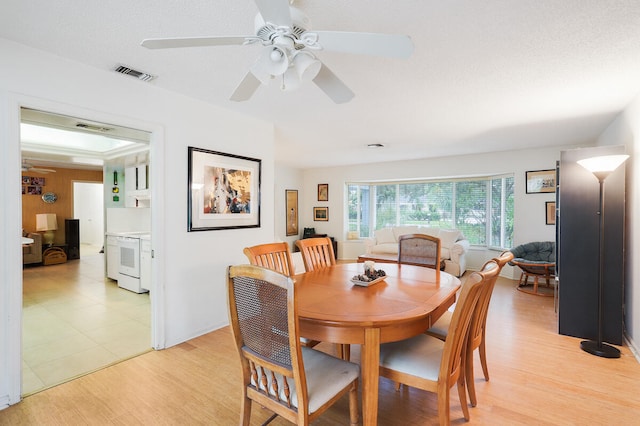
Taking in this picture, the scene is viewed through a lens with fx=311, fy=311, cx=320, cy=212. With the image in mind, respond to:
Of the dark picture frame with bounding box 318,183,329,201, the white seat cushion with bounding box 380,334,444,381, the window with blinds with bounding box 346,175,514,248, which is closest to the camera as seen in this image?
the white seat cushion with bounding box 380,334,444,381

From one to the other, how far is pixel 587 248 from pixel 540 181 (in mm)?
2735

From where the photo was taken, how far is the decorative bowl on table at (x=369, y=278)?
83.4 inches

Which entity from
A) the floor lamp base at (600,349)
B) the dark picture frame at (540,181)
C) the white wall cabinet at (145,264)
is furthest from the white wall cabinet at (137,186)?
the dark picture frame at (540,181)

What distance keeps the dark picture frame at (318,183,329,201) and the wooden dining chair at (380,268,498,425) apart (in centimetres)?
636

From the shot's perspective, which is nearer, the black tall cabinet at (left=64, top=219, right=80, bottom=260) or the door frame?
the door frame

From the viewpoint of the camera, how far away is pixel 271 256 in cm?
248

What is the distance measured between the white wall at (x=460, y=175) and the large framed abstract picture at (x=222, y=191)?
13.8 feet

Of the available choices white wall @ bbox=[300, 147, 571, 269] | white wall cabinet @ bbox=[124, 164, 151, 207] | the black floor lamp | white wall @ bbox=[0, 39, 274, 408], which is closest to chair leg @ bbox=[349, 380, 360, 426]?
white wall @ bbox=[0, 39, 274, 408]

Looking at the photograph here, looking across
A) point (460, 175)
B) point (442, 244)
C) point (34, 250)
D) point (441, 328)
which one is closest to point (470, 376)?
point (441, 328)

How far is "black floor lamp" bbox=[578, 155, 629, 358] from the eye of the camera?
2.68 m

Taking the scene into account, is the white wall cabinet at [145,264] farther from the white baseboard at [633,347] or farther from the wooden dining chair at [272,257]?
the white baseboard at [633,347]

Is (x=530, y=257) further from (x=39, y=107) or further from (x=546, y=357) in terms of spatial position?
(x=39, y=107)

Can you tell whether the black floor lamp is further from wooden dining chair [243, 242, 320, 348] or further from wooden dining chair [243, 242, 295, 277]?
wooden dining chair [243, 242, 295, 277]

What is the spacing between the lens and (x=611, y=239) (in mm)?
3010
